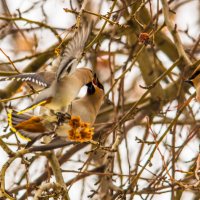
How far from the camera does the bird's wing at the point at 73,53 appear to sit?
9.71 feet

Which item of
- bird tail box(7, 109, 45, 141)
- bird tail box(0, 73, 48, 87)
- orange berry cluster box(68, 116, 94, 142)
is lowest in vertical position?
orange berry cluster box(68, 116, 94, 142)

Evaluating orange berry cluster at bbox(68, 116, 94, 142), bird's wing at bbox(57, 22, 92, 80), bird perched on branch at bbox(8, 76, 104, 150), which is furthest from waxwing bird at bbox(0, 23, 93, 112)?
orange berry cluster at bbox(68, 116, 94, 142)

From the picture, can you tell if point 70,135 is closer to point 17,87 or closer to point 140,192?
point 140,192

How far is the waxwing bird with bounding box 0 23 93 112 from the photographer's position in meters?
2.99

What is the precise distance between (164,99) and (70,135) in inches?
63.3

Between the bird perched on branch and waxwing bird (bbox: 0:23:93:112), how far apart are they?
0.11 metres

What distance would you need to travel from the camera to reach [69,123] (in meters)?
2.99

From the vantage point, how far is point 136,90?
597 centimetres

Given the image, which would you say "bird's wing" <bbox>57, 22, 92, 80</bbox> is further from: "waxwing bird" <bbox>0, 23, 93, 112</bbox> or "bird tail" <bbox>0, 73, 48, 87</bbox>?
"bird tail" <bbox>0, 73, 48, 87</bbox>

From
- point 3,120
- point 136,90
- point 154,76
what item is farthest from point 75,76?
point 136,90

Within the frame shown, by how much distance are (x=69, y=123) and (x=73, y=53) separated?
0.34m

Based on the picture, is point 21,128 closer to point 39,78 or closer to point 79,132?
point 39,78

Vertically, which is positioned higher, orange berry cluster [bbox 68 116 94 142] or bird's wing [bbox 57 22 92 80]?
bird's wing [bbox 57 22 92 80]

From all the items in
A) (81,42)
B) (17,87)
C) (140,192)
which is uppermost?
(17,87)
